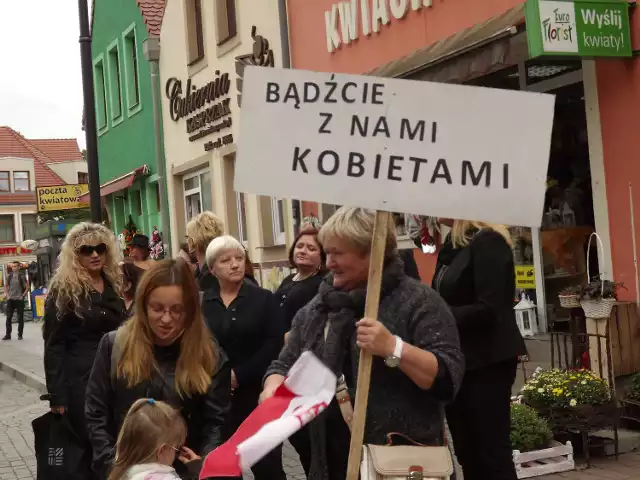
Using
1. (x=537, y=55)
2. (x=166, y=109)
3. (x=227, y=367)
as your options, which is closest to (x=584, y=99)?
(x=537, y=55)

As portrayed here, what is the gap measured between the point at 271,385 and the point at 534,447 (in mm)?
3247

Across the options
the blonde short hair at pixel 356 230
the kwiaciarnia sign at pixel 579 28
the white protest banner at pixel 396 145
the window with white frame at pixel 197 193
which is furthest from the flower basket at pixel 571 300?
the window with white frame at pixel 197 193

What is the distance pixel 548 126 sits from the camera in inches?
117

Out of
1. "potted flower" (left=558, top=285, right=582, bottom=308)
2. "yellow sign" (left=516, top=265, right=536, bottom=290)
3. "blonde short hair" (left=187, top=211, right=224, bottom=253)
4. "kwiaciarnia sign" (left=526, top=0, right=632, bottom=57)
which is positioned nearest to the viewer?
"blonde short hair" (left=187, top=211, right=224, bottom=253)

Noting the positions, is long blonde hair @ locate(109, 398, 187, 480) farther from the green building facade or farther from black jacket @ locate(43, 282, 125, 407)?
the green building facade

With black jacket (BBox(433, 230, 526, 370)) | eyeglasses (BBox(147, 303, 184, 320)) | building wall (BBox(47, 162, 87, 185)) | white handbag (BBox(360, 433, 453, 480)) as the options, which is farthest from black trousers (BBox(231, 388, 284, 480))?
building wall (BBox(47, 162, 87, 185))

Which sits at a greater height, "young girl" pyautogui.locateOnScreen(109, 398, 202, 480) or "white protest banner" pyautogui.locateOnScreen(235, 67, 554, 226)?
"white protest banner" pyautogui.locateOnScreen(235, 67, 554, 226)

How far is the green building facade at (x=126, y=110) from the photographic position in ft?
64.6

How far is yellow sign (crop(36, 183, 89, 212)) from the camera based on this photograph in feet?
87.5

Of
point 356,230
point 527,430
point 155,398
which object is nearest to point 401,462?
point 356,230

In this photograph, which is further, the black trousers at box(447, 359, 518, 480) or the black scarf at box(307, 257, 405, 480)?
the black trousers at box(447, 359, 518, 480)

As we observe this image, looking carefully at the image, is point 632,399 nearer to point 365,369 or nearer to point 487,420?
point 487,420

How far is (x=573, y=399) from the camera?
6195mm

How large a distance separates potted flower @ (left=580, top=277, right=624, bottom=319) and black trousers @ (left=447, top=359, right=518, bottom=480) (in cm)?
292
